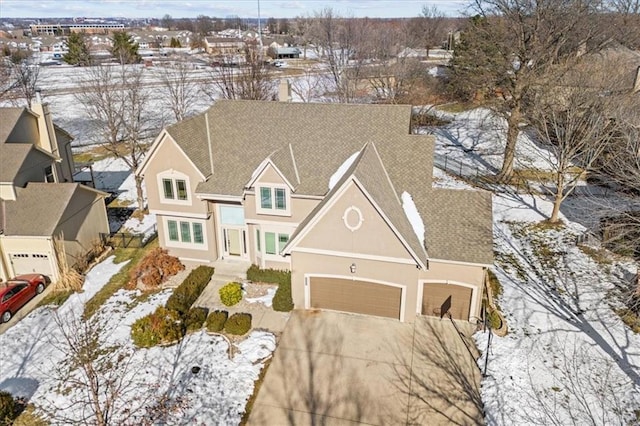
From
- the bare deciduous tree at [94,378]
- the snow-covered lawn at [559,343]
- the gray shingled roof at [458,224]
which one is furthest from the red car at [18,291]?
the snow-covered lawn at [559,343]

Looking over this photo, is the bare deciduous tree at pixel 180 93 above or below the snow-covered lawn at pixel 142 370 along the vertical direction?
above

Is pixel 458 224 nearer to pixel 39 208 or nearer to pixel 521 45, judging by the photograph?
pixel 521 45

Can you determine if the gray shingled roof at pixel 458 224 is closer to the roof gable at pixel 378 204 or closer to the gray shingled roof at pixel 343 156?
the gray shingled roof at pixel 343 156

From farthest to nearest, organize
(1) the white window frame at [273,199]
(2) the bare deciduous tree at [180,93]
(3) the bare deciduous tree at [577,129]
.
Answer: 1. (2) the bare deciduous tree at [180,93]
2. (3) the bare deciduous tree at [577,129]
3. (1) the white window frame at [273,199]

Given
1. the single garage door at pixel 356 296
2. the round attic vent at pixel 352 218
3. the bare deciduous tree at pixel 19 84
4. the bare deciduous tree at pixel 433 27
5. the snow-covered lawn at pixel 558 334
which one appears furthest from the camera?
the bare deciduous tree at pixel 433 27

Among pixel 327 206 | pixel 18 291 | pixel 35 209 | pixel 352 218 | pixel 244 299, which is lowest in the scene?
pixel 244 299

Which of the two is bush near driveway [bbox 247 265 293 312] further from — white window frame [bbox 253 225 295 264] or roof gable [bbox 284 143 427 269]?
roof gable [bbox 284 143 427 269]

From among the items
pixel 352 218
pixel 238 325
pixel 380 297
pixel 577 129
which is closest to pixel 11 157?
pixel 238 325
